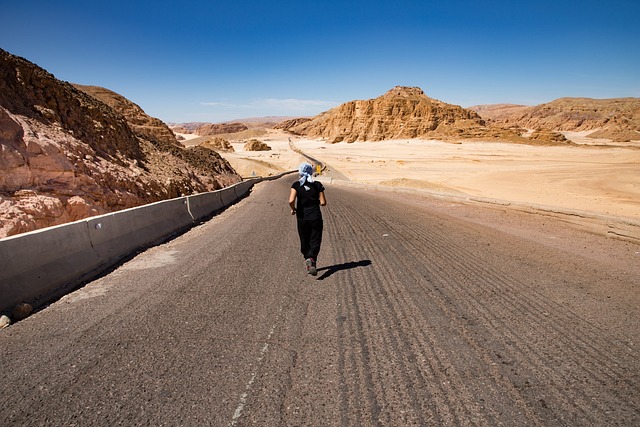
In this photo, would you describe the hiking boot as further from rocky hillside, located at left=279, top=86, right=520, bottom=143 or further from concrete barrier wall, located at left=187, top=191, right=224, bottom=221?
rocky hillside, located at left=279, top=86, right=520, bottom=143

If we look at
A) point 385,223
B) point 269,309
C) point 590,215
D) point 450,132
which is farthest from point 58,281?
point 450,132

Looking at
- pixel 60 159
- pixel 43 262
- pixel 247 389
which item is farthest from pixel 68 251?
pixel 60 159

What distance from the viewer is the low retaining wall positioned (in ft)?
14.6

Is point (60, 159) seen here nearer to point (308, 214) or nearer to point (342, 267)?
point (308, 214)

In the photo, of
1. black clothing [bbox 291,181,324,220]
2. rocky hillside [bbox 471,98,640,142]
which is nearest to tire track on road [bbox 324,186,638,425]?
black clothing [bbox 291,181,324,220]

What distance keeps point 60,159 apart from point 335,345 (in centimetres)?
831

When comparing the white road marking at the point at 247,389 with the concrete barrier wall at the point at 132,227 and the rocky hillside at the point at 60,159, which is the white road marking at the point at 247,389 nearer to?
the concrete barrier wall at the point at 132,227

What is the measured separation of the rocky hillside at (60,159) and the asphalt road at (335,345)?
2.90m

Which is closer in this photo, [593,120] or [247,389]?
[247,389]

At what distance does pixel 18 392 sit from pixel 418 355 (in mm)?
3226

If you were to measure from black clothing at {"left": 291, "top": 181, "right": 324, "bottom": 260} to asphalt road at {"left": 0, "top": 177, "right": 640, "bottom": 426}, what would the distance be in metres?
0.53

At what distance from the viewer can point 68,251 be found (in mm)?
5566

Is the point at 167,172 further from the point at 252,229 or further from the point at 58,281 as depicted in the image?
the point at 58,281

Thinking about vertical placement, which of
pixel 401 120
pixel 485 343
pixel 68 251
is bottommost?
pixel 485 343
